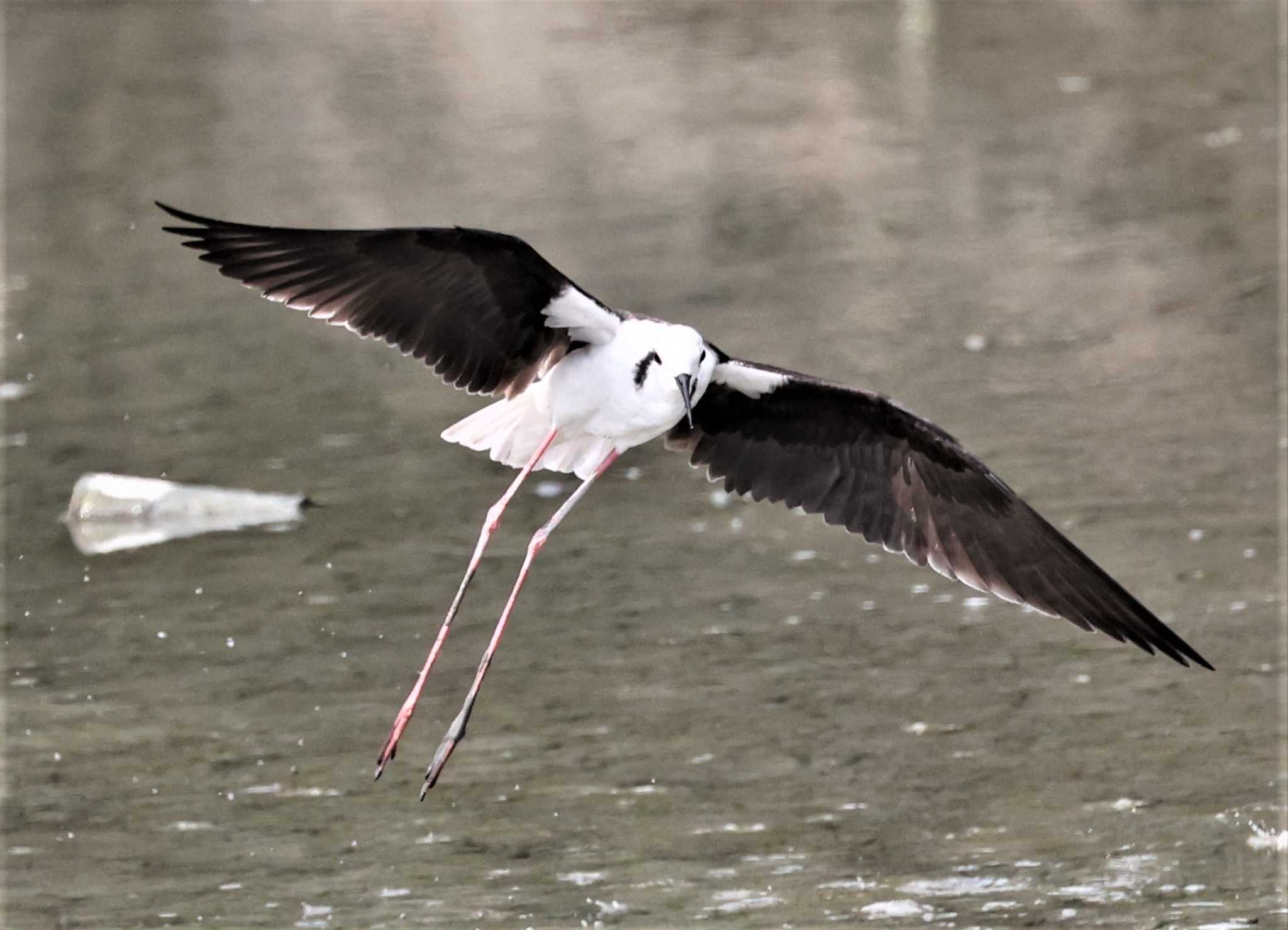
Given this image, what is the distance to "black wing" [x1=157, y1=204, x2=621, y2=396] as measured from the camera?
5309 mm

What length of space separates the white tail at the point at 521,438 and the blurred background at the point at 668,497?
2.83 ft

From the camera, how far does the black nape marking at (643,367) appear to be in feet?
18.5

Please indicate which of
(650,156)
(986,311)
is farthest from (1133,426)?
(650,156)

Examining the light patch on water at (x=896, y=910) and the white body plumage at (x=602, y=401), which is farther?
the white body plumage at (x=602, y=401)

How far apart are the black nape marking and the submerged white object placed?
9.63ft

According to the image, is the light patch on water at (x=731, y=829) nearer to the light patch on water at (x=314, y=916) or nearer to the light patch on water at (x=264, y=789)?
the light patch on water at (x=314, y=916)

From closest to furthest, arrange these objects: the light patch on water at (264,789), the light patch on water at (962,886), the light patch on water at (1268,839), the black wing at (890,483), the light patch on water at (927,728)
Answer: the light patch on water at (962,886)
the light patch on water at (1268,839)
the black wing at (890,483)
the light patch on water at (264,789)
the light patch on water at (927,728)

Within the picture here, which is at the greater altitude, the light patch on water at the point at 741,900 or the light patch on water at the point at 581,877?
the light patch on water at the point at 741,900

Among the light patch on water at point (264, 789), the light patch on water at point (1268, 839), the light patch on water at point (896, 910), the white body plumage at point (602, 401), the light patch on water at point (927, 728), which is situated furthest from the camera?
the light patch on water at point (927, 728)

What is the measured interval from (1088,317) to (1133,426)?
147cm

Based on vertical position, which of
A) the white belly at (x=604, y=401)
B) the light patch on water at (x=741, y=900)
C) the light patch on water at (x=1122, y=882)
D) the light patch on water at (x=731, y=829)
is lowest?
the light patch on water at (x=731, y=829)

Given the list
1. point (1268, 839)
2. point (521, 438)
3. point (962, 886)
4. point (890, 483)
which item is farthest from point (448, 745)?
point (1268, 839)

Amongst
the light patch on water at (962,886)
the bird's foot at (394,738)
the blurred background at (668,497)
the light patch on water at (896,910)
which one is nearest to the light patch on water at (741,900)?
the blurred background at (668,497)

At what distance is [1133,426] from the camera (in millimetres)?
8664
